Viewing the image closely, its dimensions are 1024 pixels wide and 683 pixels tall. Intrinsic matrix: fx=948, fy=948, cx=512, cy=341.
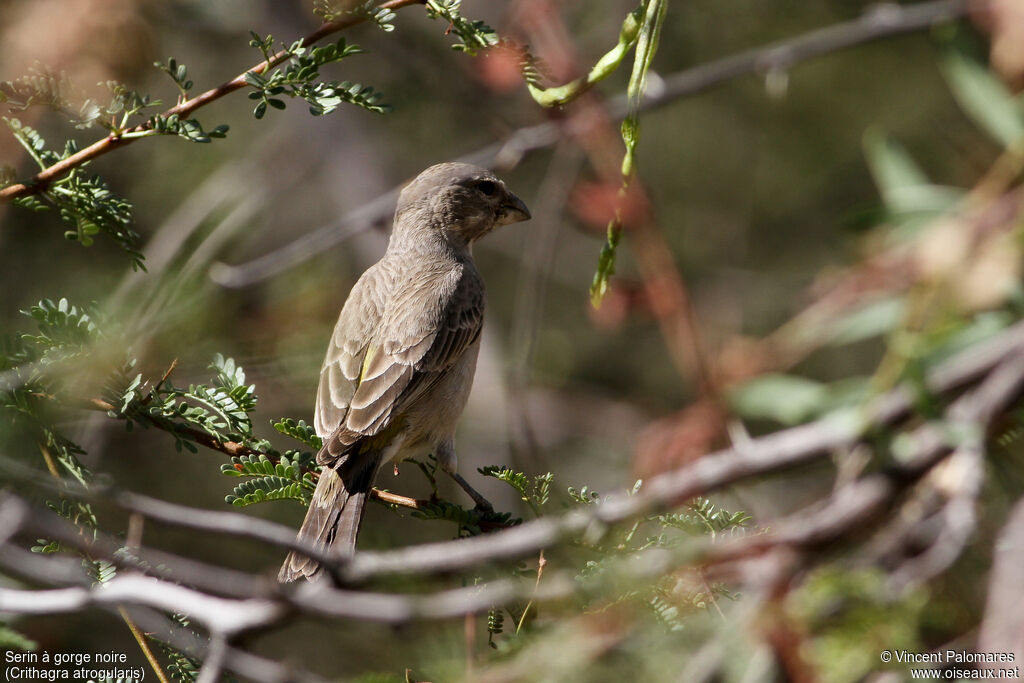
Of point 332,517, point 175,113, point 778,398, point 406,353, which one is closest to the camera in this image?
point 778,398

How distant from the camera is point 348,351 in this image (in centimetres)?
522

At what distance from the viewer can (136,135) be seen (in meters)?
2.84

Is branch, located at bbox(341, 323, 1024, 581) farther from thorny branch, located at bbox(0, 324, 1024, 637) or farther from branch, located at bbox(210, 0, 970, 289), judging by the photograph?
branch, located at bbox(210, 0, 970, 289)

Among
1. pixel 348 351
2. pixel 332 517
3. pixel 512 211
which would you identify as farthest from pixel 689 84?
pixel 332 517

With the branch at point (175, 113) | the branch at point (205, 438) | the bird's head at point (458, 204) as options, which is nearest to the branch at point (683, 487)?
the branch at point (175, 113)

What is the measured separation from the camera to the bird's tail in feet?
13.3

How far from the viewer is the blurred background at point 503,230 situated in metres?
6.24

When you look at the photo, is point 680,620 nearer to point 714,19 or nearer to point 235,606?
point 235,606

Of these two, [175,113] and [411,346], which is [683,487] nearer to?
[175,113]

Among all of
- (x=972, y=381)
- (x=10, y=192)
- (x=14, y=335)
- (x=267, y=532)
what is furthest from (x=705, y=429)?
(x=14, y=335)

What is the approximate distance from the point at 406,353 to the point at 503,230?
5.93 m

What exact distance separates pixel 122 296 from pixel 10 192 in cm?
232

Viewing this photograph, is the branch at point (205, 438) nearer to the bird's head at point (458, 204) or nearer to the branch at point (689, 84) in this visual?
the branch at point (689, 84)

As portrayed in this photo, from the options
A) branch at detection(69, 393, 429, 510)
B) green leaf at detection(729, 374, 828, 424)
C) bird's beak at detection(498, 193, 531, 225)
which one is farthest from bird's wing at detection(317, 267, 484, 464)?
green leaf at detection(729, 374, 828, 424)
